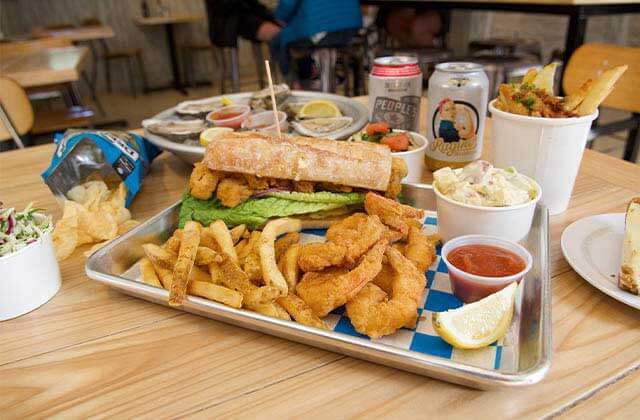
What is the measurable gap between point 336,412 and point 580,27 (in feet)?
10.3

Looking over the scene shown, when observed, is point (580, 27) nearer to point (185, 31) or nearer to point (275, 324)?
point (275, 324)

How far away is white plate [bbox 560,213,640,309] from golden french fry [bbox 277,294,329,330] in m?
0.55

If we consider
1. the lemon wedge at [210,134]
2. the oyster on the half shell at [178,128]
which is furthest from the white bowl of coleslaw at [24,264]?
the oyster on the half shell at [178,128]

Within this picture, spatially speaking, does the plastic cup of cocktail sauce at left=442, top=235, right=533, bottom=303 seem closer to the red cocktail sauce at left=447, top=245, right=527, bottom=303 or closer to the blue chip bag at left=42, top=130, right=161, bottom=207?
the red cocktail sauce at left=447, top=245, right=527, bottom=303

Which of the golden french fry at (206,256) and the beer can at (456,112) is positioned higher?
the beer can at (456,112)

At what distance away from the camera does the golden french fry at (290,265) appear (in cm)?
95

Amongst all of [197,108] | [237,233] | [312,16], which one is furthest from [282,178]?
[312,16]

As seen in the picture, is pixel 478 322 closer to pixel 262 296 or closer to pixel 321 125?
pixel 262 296

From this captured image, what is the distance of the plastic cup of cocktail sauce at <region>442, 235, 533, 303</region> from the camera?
872 mm

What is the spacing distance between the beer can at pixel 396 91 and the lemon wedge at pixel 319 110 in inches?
8.8

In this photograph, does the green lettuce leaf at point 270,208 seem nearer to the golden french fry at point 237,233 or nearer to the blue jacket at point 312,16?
the golden french fry at point 237,233

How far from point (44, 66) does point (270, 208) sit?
343 centimetres


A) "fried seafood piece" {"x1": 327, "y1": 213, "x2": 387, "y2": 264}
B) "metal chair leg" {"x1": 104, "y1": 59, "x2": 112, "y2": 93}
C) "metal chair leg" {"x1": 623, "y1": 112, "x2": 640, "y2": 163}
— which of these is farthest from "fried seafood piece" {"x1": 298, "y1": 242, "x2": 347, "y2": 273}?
"metal chair leg" {"x1": 104, "y1": 59, "x2": 112, "y2": 93}

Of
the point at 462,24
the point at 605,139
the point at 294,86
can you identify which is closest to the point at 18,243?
the point at 294,86
